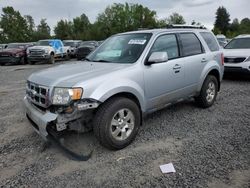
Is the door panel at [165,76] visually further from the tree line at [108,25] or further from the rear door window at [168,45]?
the tree line at [108,25]

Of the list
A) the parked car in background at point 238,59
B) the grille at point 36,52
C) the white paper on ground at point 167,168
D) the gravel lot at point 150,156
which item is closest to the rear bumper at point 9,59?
the grille at point 36,52

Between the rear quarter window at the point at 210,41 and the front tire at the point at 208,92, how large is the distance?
67cm

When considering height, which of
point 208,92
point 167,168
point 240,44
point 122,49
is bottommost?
point 167,168

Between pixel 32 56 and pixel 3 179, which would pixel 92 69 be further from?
pixel 32 56

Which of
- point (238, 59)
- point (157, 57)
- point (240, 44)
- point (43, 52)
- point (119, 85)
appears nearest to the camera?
point (119, 85)

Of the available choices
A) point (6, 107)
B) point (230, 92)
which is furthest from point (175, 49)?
point (6, 107)

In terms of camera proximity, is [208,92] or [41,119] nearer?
[41,119]

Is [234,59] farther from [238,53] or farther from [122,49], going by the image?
[122,49]

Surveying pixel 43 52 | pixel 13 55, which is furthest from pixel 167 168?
pixel 13 55

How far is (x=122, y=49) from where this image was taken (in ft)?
14.2

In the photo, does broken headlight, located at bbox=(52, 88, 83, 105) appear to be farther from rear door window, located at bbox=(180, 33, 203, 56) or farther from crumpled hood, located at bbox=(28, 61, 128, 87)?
rear door window, located at bbox=(180, 33, 203, 56)

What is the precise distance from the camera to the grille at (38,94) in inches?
131

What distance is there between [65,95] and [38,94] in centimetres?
57

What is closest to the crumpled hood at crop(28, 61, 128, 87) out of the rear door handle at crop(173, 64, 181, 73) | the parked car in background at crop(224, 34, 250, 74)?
the rear door handle at crop(173, 64, 181, 73)
